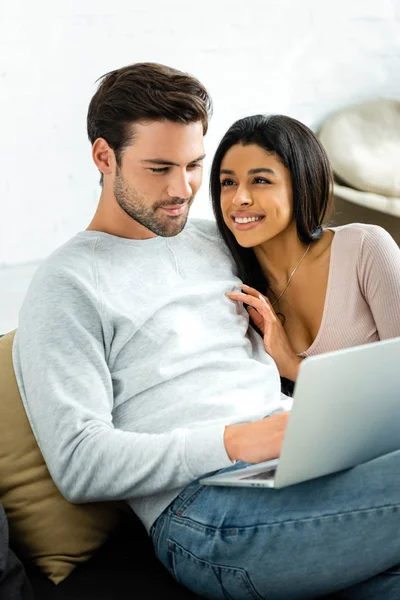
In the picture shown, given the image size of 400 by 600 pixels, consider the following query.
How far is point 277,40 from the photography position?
3.91 meters

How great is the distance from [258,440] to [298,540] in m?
0.15

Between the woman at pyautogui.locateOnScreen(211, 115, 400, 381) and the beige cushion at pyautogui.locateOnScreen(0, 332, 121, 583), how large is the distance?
0.47m

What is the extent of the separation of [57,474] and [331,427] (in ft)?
1.44

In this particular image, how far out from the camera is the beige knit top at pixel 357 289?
176 centimetres

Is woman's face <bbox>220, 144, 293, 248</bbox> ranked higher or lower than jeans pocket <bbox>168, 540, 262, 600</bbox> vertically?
higher

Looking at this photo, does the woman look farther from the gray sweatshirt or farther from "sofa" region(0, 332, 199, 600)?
"sofa" region(0, 332, 199, 600)

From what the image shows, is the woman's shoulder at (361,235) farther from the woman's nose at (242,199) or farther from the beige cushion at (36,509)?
the beige cushion at (36,509)

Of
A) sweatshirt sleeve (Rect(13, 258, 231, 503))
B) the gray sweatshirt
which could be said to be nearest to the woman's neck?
the gray sweatshirt

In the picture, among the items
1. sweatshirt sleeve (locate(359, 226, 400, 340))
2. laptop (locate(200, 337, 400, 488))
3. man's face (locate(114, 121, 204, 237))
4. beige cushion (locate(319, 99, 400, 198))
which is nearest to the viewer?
laptop (locate(200, 337, 400, 488))

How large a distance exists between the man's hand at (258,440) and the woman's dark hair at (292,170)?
1.74 ft

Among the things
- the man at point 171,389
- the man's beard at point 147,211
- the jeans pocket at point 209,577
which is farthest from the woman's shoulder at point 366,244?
the jeans pocket at point 209,577

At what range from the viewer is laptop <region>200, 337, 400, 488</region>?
117 cm

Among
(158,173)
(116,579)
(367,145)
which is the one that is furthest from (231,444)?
(367,145)

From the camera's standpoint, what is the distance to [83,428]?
1.38m
